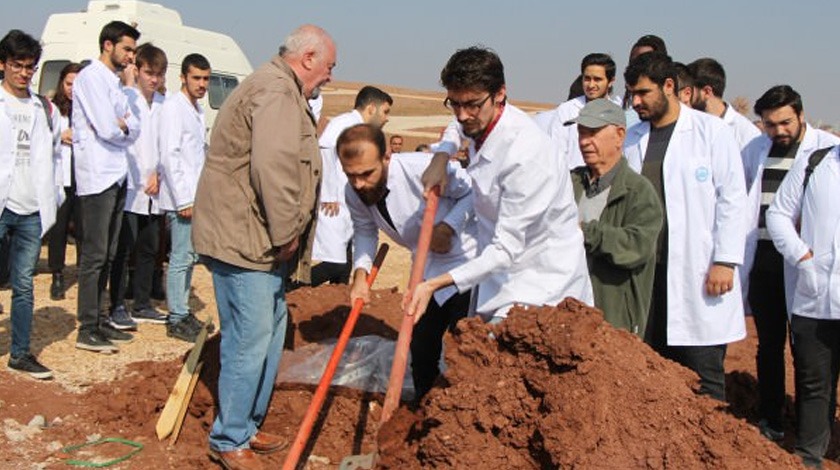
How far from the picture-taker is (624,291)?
15.2 feet

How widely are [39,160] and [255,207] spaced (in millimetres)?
2439

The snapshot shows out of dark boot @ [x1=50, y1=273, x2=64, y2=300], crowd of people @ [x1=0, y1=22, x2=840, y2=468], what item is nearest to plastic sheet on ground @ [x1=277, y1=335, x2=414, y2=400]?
crowd of people @ [x1=0, y1=22, x2=840, y2=468]

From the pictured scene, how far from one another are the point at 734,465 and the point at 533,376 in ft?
2.57

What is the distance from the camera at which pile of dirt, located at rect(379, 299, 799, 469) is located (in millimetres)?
3316

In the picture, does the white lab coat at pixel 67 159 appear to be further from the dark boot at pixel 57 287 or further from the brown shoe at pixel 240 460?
the brown shoe at pixel 240 460

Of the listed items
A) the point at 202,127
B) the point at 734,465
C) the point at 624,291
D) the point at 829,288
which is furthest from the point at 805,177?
the point at 202,127

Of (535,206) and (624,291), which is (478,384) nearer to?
(535,206)

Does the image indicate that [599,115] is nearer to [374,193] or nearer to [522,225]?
[522,225]

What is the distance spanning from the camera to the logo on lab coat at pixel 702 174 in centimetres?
490

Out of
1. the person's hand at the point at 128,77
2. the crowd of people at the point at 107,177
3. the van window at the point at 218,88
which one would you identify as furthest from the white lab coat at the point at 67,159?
the van window at the point at 218,88

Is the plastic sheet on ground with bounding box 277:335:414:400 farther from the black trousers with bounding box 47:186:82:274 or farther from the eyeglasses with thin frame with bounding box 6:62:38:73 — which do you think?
the black trousers with bounding box 47:186:82:274

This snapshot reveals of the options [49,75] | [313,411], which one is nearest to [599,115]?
[313,411]

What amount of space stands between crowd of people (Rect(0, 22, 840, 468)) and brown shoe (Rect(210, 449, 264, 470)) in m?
0.01

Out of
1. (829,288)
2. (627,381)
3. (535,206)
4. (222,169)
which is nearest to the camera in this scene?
(627,381)
